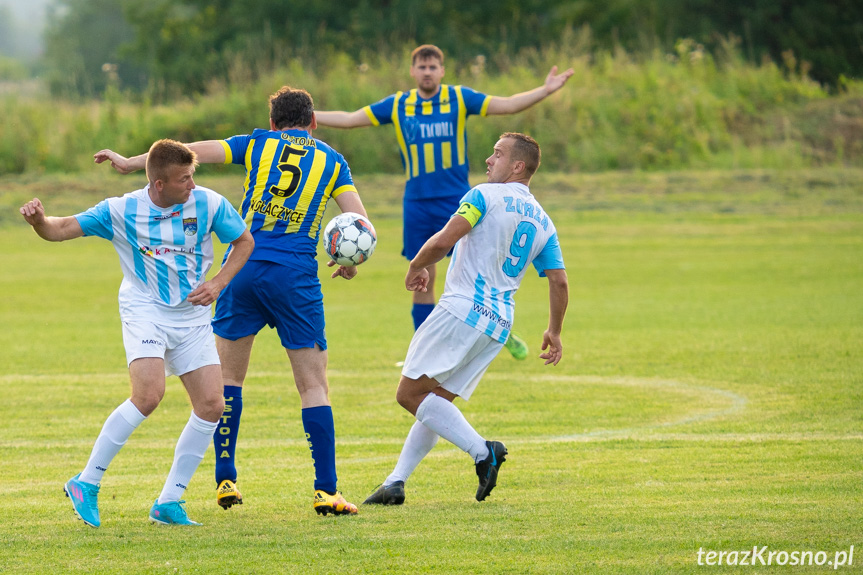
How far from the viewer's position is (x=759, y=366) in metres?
11.0

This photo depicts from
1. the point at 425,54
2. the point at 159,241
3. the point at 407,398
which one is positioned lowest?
the point at 407,398

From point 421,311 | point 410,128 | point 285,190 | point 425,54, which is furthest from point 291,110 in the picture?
point 421,311

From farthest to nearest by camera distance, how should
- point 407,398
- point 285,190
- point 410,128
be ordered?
point 410,128, point 407,398, point 285,190

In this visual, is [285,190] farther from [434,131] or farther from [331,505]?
[434,131]

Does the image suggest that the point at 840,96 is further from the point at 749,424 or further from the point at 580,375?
the point at 749,424

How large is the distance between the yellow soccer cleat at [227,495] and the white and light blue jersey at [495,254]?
1497mm

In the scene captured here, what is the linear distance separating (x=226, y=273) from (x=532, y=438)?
3.23 meters

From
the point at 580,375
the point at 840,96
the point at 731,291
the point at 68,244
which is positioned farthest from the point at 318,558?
the point at 840,96

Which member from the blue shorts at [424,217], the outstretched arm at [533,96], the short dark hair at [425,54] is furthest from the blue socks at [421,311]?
the short dark hair at [425,54]

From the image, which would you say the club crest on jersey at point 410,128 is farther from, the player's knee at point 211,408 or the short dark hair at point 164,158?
the player's knee at point 211,408

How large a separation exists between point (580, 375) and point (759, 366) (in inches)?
68.5

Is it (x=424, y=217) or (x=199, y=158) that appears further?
(x=424, y=217)

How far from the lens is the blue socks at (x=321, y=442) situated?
591 cm

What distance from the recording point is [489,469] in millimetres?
5984
